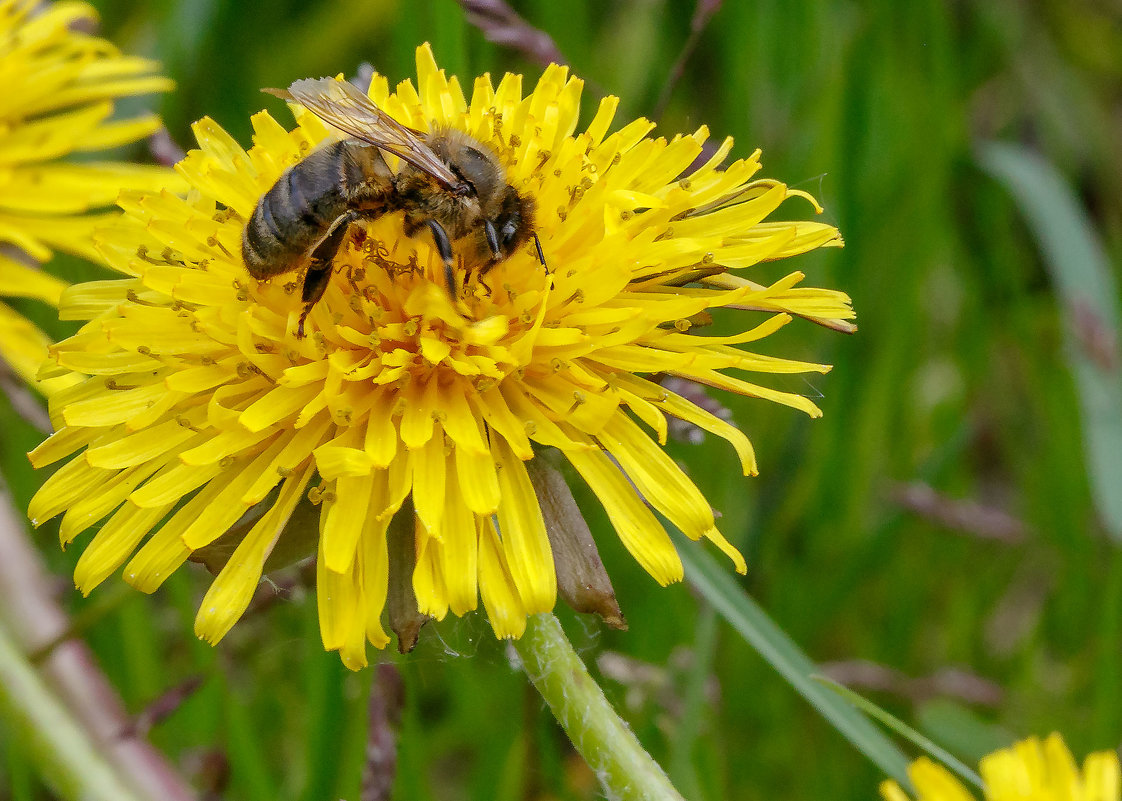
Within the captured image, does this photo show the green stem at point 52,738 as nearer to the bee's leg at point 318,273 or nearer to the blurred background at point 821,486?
the blurred background at point 821,486

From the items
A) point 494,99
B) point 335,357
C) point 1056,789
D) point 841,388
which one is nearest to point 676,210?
point 494,99

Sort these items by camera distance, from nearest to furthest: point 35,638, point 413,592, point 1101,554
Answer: point 413,592
point 35,638
point 1101,554

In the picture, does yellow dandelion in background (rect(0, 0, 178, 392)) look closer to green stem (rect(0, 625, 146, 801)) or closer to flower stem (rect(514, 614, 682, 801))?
green stem (rect(0, 625, 146, 801))

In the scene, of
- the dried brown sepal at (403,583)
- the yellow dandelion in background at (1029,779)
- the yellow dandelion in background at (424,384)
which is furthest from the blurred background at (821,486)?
the yellow dandelion in background at (1029,779)

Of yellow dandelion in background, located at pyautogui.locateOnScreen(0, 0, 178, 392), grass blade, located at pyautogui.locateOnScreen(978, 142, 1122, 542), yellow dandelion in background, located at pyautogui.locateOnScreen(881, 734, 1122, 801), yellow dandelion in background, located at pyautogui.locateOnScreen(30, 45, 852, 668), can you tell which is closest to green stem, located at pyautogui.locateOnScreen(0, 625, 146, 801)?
yellow dandelion in background, located at pyautogui.locateOnScreen(30, 45, 852, 668)

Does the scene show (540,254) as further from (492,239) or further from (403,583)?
(403,583)

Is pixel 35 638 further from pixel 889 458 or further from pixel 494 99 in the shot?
pixel 889 458
